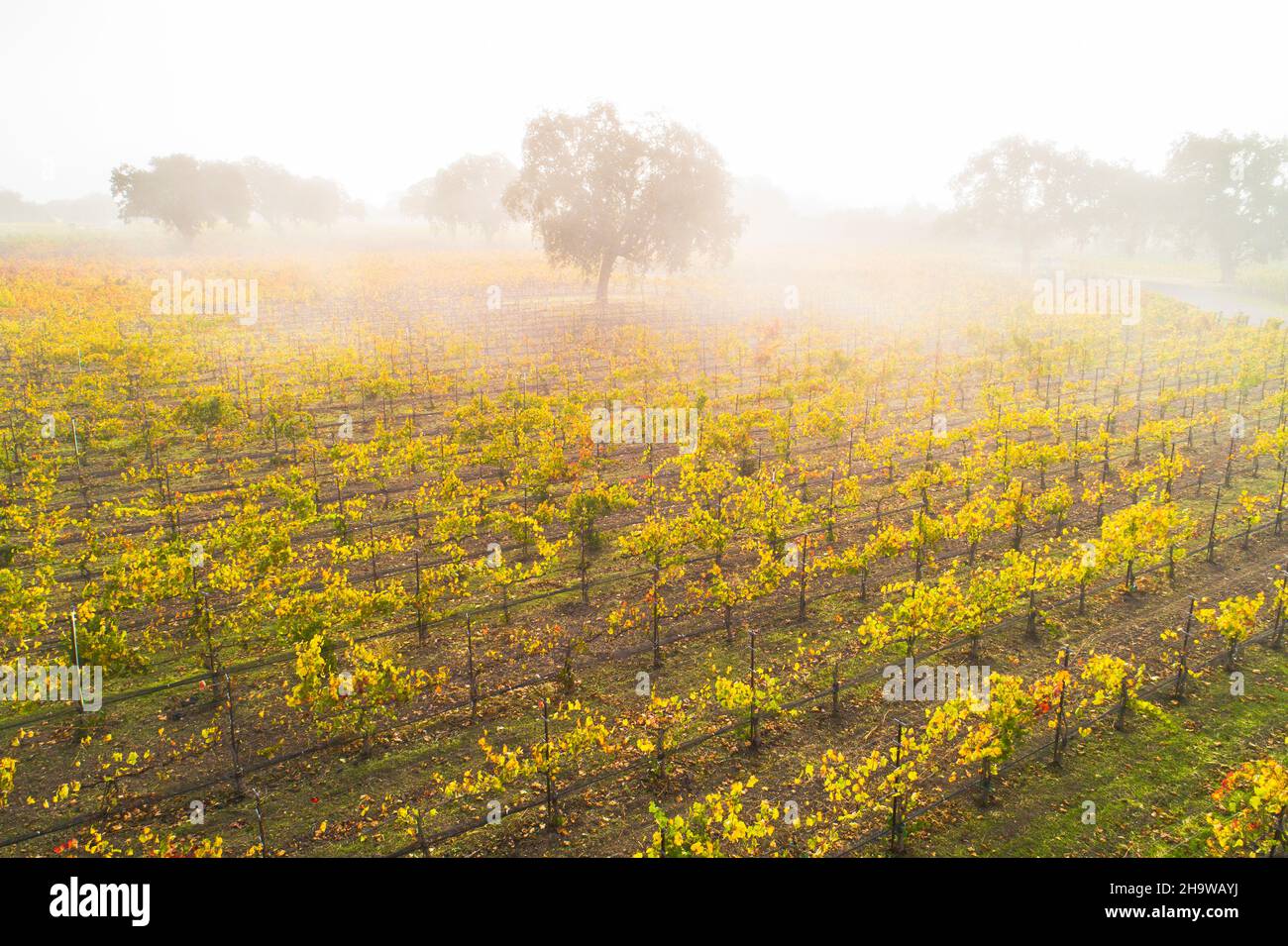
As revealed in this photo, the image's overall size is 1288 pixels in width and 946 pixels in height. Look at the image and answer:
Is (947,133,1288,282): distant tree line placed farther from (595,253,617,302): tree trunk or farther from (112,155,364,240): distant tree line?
(112,155,364,240): distant tree line

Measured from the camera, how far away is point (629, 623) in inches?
540

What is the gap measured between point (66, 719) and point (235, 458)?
495 inches

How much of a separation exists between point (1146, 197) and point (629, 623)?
83157 mm

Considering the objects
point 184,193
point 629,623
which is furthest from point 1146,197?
point 184,193

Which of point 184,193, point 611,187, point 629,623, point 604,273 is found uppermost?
point 184,193

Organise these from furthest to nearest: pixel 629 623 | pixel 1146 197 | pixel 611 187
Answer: pixel 1146 197, pixel 611 187, pixel 629 623

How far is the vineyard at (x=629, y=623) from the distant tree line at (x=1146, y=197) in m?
45.4

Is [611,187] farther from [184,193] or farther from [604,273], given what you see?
[184,193]

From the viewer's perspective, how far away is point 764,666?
41.8 feet

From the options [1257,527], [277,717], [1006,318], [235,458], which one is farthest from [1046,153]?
[277,717]

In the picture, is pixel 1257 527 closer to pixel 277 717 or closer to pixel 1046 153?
pixel 277 717

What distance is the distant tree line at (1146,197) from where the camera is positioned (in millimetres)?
63188

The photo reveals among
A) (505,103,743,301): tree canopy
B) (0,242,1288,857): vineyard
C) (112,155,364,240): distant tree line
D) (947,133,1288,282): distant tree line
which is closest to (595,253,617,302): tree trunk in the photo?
(505,103,743,301): tree canopy

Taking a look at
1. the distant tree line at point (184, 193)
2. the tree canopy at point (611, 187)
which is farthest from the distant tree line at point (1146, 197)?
the distant tree line at point (184, 193)
